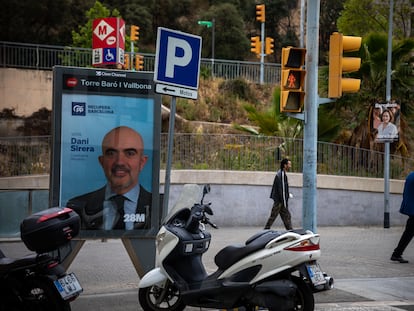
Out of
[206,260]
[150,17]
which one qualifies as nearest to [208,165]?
[206,260]

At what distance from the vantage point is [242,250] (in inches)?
253

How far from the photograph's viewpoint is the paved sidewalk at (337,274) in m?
7.81

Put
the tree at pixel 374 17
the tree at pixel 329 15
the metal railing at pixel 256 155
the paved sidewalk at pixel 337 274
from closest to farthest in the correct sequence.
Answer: the paved sidewalk at pixel 337 274
the metal railing at pixel 256 155
the tree at pixel 374 17
the tree at pixel 329 15

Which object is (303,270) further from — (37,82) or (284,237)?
(37,82)

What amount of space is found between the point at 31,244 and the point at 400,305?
4.46m

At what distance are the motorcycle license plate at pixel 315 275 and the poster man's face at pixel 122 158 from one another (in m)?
2.91

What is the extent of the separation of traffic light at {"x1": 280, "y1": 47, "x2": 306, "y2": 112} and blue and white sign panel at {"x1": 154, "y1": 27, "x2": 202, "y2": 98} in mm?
2090

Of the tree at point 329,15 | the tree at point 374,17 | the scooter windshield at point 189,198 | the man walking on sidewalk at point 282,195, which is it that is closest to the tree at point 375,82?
the man walking on sidewalk at point 282,195

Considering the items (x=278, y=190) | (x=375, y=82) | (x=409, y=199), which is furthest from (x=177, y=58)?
(x=375, y=82)

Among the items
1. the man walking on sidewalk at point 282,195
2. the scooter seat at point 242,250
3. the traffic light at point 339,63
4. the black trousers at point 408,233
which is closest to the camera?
the scooter seat at point 242,250

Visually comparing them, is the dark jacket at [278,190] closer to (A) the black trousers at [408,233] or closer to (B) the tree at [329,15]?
(A) the black trousers at [408,233]

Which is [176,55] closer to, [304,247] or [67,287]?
[304,247]

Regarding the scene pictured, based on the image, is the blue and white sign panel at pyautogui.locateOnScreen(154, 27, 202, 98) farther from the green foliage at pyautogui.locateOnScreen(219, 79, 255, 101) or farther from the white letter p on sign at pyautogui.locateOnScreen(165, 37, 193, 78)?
the green foliage at pyautogui.locateOnScreen(219, 79, 255, 101)

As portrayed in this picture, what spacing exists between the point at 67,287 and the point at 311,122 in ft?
16.0
